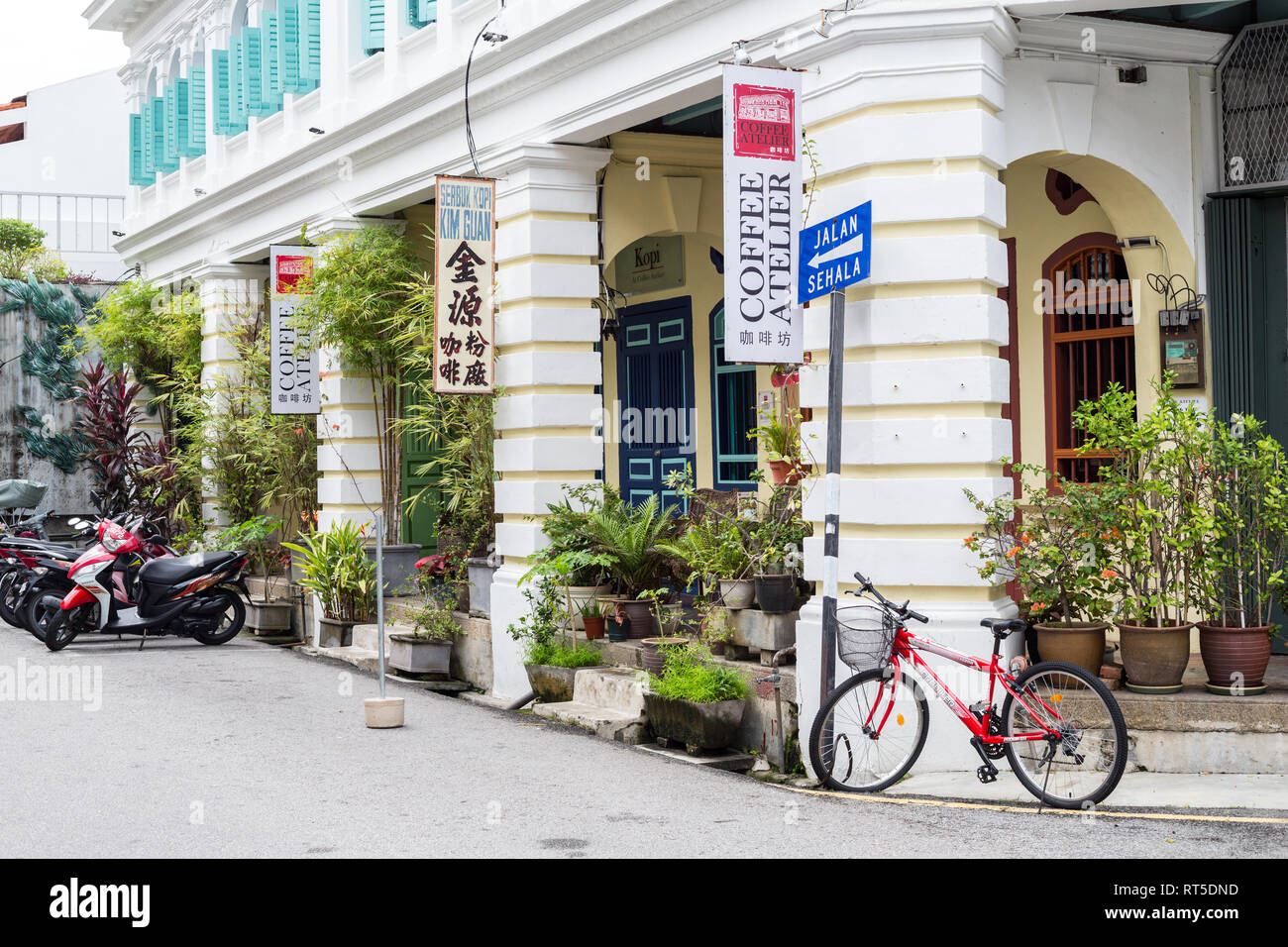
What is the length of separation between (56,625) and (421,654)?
365 centimetres

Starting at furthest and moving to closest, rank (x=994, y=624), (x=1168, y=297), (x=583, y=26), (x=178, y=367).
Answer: (x=178, y=367), (x=583, y=26), (x=1168, y=297), (x=994, y=624)

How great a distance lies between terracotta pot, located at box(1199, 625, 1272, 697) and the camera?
7.85 meters

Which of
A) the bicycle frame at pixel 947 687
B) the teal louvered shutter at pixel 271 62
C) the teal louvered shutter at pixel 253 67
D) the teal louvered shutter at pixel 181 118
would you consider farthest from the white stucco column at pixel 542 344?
the teal louvered shutter at pixel 181 118

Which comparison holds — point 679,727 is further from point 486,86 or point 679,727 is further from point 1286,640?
point 486,86

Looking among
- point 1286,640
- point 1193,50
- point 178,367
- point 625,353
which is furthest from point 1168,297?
point 178,367

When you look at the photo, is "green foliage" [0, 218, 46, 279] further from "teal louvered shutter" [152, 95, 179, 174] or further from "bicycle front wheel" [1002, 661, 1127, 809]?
"bicycle front wheel" [1002, 661, 1127, 809]

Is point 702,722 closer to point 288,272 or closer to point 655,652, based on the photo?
point 655,652

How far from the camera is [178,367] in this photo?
62.5 feet

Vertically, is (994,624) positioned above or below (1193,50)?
below

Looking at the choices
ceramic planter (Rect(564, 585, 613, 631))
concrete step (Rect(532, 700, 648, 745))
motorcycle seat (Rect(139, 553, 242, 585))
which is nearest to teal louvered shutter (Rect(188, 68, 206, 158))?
motorcycle seat (Rect(139, 553, 242, 585))

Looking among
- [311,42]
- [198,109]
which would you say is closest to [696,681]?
[311,42]

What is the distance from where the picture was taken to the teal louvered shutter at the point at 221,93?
17875 mm

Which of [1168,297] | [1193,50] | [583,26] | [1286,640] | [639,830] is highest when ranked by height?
[583,26]
